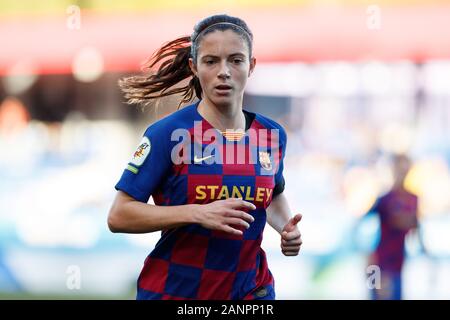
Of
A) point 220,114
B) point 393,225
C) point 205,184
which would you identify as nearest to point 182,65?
point 220,114

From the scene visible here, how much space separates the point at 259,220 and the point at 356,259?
495 centimetres

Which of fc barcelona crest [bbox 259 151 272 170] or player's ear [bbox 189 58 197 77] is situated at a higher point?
player's ear [bbox 189 58 197 77]

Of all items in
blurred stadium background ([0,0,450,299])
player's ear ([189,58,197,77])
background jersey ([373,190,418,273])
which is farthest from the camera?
blurred stadium background ([0,0,450,299])

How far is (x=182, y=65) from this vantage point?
3662 mm

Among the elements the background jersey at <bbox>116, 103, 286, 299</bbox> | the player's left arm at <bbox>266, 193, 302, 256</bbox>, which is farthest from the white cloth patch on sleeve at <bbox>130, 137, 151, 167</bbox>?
the player's left arm at <bbox>266, 193, 302, 256</bbox>

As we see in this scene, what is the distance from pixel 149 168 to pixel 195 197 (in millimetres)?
202

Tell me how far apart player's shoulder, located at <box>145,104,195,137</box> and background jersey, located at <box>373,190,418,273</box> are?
392 cm

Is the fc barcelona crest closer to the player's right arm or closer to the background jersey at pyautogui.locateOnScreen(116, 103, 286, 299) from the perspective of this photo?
the background jersey at pyautogui.locateOnScreen(116, 103, 286, 299)

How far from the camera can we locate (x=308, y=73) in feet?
26.7

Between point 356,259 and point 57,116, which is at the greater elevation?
point 57,116

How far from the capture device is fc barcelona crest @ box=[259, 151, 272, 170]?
→ 3385 mm

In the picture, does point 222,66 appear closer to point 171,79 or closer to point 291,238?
point 171,79

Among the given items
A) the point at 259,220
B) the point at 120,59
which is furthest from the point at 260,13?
the point at 259,220
